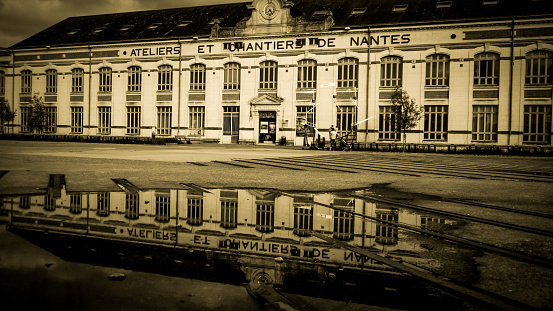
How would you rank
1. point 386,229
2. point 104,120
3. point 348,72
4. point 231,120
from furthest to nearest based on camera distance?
point 104,120, point 231,120, point 348,72, point 386,229

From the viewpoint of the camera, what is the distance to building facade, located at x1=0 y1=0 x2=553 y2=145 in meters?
32.2

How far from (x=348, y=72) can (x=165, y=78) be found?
1720cm

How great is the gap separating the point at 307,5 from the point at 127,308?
4187cm

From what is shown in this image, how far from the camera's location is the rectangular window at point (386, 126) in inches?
1383

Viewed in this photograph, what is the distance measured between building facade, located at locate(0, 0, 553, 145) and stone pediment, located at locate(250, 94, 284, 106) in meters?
0.09

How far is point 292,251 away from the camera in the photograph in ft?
11.9

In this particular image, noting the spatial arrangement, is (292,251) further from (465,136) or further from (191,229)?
(465,136)

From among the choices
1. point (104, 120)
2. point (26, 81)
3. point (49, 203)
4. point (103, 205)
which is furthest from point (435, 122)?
point (26, 81)

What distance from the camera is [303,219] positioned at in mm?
5164

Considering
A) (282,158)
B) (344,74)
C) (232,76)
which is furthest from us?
(232,76)

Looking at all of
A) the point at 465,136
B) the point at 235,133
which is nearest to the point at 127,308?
the point at 465,136

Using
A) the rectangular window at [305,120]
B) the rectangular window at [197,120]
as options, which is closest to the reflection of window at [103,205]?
the rectangular window at [305,120]

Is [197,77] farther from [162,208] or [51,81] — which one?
[162,208]

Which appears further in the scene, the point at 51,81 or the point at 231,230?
the point at 51,81
